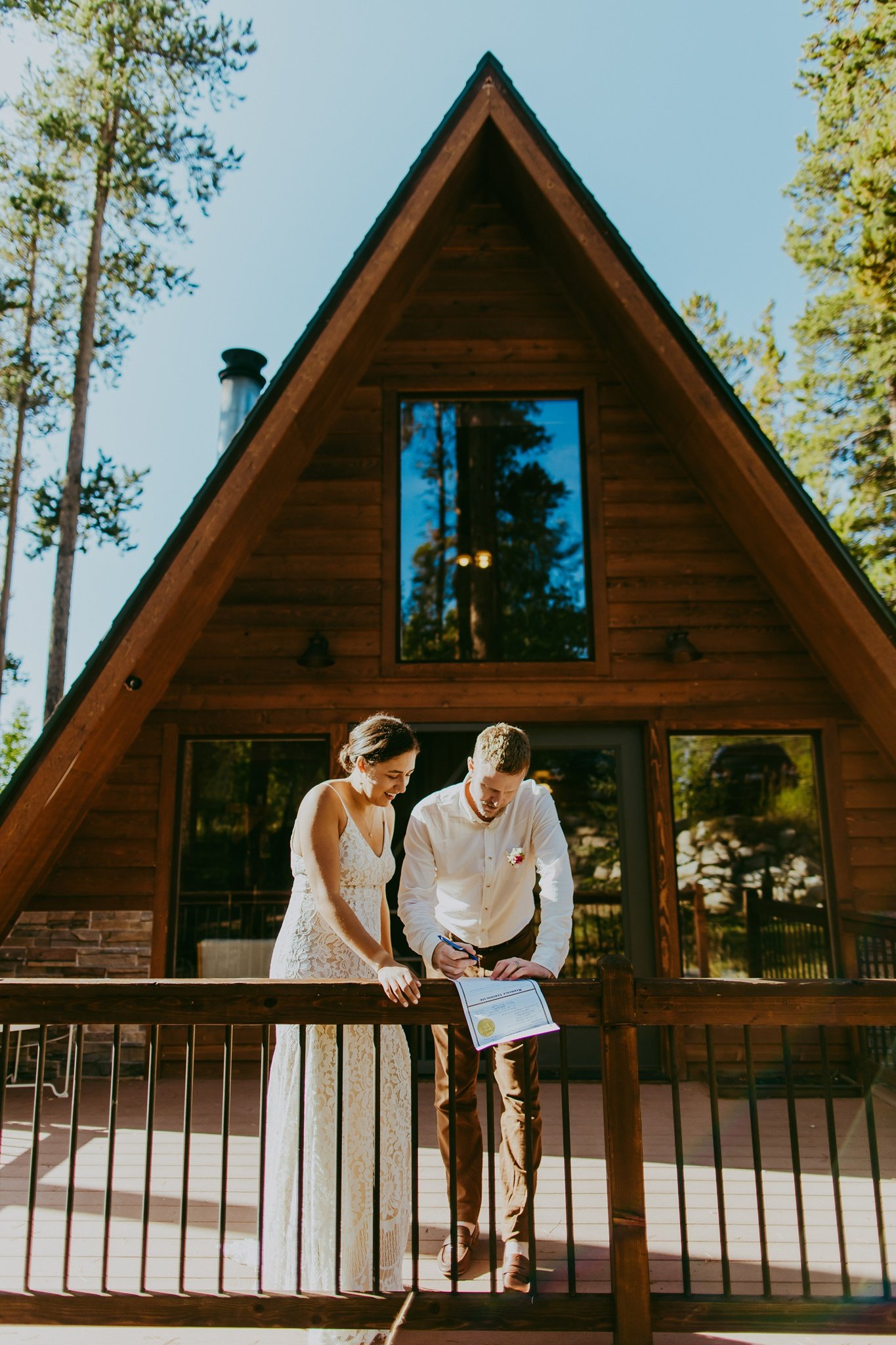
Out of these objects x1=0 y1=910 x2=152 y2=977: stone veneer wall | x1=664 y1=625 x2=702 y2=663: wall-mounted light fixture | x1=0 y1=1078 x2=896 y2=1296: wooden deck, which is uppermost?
x1=664 y1=625 x2=702 y2=663: wall-mounted light fixture

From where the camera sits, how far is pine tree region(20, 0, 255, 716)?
449 inches

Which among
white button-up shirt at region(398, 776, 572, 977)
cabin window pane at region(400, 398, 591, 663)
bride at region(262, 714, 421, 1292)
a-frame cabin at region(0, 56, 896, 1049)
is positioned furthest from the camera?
cabin window pane at region(400, 398, 591, 663)

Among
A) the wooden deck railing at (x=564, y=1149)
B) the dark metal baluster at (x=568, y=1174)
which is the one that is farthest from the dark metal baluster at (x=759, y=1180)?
the dark metal baluster at (x=568, y=1174)

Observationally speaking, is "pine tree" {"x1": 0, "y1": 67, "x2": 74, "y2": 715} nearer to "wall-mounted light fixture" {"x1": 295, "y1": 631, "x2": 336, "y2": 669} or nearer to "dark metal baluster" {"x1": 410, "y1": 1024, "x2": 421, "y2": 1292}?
"wall-mounted light fixture" {"x1": 295, "y1": 631, "x2": 336, "y2": 669}

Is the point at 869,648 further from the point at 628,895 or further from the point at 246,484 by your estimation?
the point at 246,484

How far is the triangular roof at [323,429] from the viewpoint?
441 cm

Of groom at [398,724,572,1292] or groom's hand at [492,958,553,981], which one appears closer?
groom's hand at [492,958,553,981]

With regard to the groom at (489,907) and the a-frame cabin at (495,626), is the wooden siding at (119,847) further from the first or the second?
the groom at (489,907)

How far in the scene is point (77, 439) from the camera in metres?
11.5

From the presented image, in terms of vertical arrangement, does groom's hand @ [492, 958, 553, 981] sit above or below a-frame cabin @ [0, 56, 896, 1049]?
below

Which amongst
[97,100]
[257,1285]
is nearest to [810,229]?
[97,100]

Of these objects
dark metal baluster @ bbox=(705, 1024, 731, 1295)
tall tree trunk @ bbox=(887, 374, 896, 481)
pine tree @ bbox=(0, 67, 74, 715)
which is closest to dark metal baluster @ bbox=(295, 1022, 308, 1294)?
dark metal baluster @ bbox=(705, 1024, 731, 1295)

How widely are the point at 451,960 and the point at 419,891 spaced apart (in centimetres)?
34

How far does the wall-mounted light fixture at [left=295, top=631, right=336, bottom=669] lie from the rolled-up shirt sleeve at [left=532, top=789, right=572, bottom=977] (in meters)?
2.63
